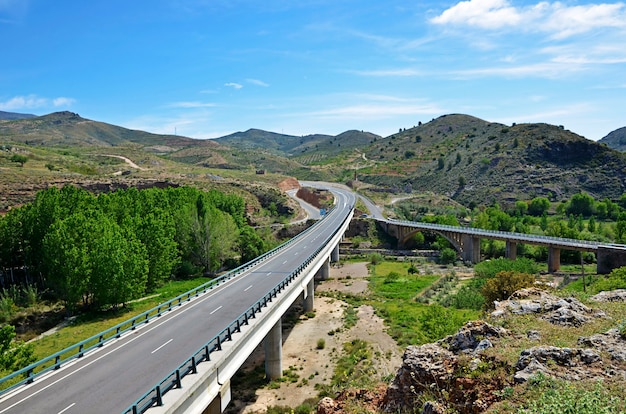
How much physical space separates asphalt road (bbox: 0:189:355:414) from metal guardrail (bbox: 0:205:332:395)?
33 centimetres

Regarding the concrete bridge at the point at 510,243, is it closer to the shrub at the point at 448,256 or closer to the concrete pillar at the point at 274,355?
the shrub at the point at 448,256

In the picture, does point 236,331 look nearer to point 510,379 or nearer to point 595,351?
point 510,379

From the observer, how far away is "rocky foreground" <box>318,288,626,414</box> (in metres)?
12.4

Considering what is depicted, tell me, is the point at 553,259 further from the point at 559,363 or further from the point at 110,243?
the point at 110,243

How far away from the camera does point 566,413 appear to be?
9891 millimetres

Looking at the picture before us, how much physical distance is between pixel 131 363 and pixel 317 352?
59.5 ft

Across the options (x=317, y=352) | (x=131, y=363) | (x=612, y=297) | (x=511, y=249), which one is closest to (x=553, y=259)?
(x=511, y=249)

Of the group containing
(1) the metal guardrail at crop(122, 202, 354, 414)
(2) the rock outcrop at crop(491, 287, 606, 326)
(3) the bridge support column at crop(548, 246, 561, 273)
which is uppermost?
(2) the rock outcrop at crop(491, 287, 606, 326)

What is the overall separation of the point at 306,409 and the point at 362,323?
17.5 m

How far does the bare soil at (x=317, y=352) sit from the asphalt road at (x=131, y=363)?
591 centimetres

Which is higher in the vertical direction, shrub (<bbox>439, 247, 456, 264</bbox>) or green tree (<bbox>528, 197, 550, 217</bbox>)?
green tree (<bbox>528, 197, 550, 217</bbox>)

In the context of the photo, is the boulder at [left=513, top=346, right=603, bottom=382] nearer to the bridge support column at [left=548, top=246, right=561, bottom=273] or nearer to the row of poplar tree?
the row of poplar tree

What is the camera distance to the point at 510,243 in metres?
68.1

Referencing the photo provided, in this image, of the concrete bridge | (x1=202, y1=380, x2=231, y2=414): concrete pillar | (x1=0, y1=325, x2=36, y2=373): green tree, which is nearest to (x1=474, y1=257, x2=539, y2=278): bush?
the concrete bridge
